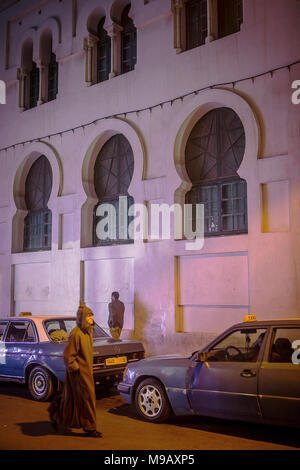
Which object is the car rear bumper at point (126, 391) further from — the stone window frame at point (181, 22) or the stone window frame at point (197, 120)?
the stone window frame at point (181, 22)

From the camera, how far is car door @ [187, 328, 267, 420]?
6191 millimetres

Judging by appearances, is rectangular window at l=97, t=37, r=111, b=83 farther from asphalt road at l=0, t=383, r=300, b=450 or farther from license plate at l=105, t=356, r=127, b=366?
asphalt road at l=0, t=383, r=300, b=450

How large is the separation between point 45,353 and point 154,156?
670 cm

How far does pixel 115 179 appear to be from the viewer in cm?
1520

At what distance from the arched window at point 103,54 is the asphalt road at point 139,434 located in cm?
1093

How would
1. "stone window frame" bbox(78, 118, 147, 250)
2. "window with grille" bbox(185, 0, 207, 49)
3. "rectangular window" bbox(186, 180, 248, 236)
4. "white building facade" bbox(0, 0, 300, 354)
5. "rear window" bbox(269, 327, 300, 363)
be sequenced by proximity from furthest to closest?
1. "stone window frame" bbox(78, 118, 147, 250)
2. "window with grille" bbox(185, 0, 207, 49)
3. "rectangular window" bbox(186, 180, 248, 236)
4. "white building facade" bbox(0, 0, 300, 354)
5. "rear window" bbox(269, 327, 300, 363)

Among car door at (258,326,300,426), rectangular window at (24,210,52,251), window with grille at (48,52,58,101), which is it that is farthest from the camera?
window with grille at (48,52,58,101)

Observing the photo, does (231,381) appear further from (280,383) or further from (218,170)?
(218,170)

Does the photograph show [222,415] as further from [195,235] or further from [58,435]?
[195,235]

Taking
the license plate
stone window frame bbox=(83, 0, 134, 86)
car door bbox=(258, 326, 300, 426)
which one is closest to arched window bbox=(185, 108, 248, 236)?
stone window frame bbox=(83, 0, 134, 86)

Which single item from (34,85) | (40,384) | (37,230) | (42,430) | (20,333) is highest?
(34,85)

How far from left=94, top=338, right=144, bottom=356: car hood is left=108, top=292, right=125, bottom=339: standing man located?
11.6ft

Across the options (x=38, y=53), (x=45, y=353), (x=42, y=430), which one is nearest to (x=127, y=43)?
(x=38, y=53)
